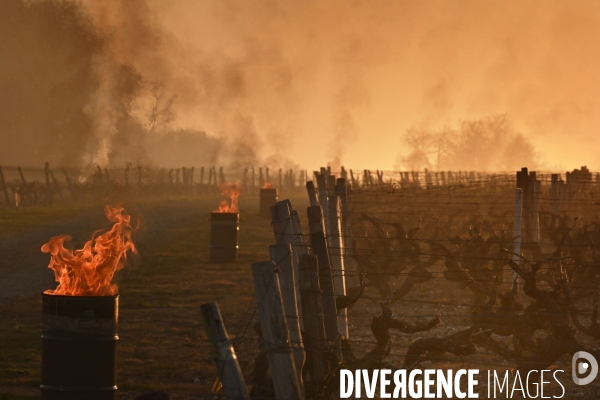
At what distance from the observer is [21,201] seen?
42.4m

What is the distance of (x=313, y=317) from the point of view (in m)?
7.54

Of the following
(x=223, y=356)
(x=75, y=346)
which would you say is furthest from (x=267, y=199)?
(x=223, y=356)

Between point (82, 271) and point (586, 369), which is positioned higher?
point (82, 271)

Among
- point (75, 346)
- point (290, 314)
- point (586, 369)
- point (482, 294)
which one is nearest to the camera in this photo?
point (290, 314)

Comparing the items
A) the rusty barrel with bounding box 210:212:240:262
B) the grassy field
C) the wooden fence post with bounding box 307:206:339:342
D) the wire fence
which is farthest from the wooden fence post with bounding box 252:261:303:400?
the rusty barrel with bounding box 210:212:240:262

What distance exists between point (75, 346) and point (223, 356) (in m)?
2.44

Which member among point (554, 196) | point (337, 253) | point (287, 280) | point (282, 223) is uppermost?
point (554, 196)

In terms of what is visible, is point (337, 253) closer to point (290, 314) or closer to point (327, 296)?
point (327, 296)

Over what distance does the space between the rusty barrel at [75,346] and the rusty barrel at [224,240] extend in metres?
13.0

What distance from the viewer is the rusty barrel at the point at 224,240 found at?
20781 millimetres

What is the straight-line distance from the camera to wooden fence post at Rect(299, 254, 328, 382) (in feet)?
24.4

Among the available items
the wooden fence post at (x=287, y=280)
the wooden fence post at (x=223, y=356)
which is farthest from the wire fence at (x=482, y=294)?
the wooden fence post at (x=223, y=356)

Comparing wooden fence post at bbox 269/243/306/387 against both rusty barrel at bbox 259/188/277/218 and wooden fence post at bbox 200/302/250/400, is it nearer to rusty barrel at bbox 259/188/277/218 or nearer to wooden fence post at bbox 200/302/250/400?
wooden fence post at bbox 200/302/250/400

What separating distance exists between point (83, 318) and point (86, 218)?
25.5m
